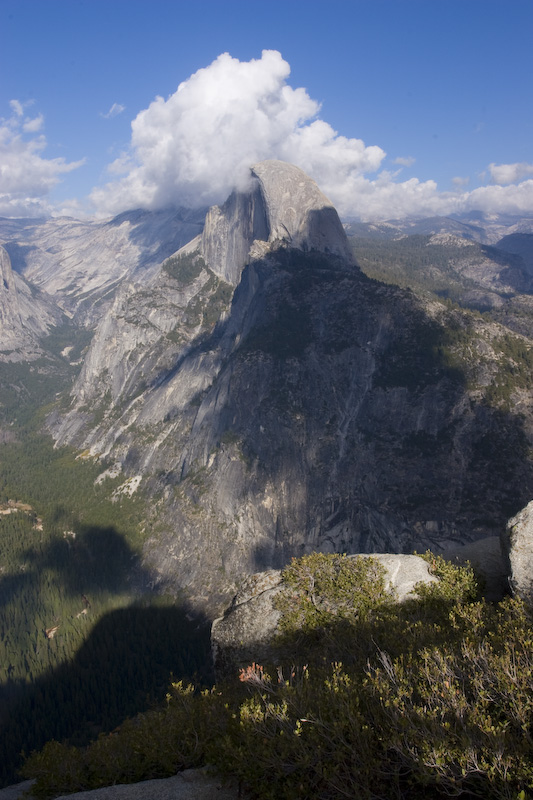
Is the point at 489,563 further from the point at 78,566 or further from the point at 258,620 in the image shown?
the point at 78,566

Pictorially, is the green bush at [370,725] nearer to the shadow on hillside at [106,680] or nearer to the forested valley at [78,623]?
the forested valley at [78,623]

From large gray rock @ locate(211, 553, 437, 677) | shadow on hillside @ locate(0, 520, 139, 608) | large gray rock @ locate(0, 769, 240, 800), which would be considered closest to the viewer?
large gray rock @ locate(0, 769, 240, 800)

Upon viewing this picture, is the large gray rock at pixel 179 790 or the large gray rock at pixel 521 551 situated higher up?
the large gray rock at pixel 521 551

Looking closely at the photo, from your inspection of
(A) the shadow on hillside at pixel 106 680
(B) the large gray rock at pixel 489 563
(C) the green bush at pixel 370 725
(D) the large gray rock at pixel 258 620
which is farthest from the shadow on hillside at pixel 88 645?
(C) the green bush at pixel 370 725

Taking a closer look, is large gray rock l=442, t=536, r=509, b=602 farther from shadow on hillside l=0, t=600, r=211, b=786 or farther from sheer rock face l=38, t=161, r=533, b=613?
shadow on hillside l=0, t=600, r=211, b=786

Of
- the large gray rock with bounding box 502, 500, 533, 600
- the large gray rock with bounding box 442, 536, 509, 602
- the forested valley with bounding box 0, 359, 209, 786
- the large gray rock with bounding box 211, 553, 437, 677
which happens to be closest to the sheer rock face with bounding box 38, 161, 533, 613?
the forested valley with bounding box 0, 359, 209, 786

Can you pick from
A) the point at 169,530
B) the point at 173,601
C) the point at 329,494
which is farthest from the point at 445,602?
the point at 169,530
